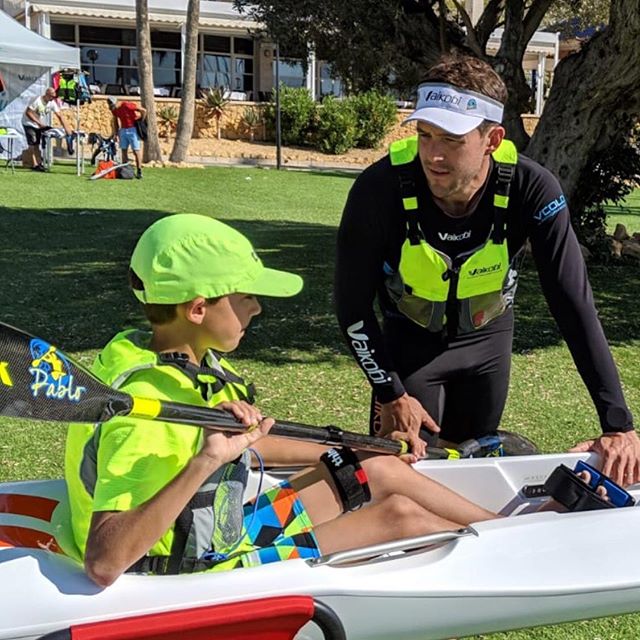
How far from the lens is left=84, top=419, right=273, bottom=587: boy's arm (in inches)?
78.5

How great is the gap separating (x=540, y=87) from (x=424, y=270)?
29787 millimetres

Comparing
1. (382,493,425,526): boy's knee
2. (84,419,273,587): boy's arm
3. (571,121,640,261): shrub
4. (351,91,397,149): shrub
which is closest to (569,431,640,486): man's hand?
(382,493,425,526): boy's knee

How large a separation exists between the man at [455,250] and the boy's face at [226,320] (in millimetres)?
723

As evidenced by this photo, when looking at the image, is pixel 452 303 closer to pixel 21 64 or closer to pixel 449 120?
pixel 449 120

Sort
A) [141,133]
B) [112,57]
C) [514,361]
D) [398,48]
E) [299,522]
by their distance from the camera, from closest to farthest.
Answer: [299,522] < [514,361] < [398,48] < [141,133] < [112,57]

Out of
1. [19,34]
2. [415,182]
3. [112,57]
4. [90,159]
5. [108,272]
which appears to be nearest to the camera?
[415,182]

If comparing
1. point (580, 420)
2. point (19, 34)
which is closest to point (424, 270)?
point (580, 420)

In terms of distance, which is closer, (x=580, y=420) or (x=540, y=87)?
(x=580, y=420)

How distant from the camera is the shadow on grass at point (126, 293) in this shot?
6.54m

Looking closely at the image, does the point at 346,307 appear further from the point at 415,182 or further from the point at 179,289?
the point at 179,289

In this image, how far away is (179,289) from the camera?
2.22m

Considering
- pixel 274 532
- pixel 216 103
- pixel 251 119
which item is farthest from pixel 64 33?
pixel 274 532

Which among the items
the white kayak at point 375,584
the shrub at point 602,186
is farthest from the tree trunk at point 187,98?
the white kayak at point 375,584

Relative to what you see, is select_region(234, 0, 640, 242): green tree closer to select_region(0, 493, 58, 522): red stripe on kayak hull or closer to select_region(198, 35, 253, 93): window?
select_region(0, 493, 58, 522): red stripe on kayak hull
